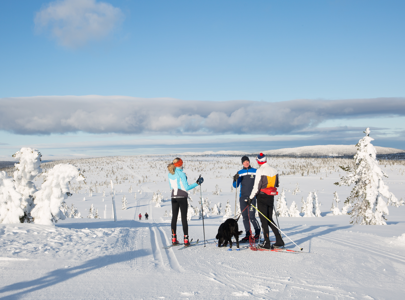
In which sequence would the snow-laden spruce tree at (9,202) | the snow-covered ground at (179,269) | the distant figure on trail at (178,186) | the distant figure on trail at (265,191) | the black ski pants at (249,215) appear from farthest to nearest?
the snow-laden spruce tree at (9,202), the black ski pants at (249,215), the distant figure on trail at (178,186), the distant figure on trail at (265,191), the snow-covered ground at (179,269)

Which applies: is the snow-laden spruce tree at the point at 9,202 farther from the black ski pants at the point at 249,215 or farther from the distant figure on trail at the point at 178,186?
the black ski pants at the point at 249,215

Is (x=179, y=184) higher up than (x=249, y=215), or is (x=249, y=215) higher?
(x=179, y=184)

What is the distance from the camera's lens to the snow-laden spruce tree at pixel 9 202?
921 cm

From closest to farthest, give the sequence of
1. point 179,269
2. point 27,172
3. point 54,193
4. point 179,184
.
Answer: point 179,269
point 179,184
point 54,193
point 27,172

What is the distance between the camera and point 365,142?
2281cm

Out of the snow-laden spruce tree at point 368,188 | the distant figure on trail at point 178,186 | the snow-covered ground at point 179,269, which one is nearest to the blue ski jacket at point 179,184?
the distant figure on trail at point 178,186

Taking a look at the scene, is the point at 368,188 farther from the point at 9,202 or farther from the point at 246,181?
the point at 9,202

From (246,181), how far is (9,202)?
26.0ft

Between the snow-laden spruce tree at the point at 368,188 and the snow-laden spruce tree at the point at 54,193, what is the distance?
69.7 feet

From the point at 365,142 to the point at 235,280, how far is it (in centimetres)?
2234

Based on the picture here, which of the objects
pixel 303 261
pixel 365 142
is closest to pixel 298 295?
pixel 303 261

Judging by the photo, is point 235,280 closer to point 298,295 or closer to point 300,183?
point 298,295

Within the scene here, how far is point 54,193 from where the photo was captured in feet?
31.1

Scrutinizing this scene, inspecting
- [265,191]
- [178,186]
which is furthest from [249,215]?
[178,186]
